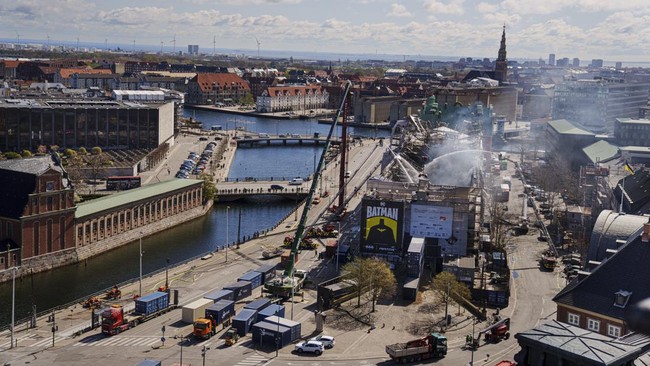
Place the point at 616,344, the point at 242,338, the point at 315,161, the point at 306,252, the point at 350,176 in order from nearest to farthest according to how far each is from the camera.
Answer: the point at 616,344 < the point at 242,338 < the point at 306,252 < the point at 350,176 < the point at 315,161

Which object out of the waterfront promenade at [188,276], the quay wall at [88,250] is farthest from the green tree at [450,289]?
the quay wall at [88,250]

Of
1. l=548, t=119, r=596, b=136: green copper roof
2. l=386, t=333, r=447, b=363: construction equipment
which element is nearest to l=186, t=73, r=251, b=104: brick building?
l=548, t=119, r=596, b=136: green copper roof

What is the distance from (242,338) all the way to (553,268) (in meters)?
15.2

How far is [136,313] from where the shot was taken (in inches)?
1018

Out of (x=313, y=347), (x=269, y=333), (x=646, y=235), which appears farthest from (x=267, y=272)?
(x=646, y=235)

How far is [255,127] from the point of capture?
318 feet

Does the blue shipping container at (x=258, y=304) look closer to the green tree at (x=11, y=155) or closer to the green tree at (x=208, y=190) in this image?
the green tree at (x=208, y=190)

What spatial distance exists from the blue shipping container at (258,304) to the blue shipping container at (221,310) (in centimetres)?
50

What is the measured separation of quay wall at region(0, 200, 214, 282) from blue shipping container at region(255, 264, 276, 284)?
8834mm

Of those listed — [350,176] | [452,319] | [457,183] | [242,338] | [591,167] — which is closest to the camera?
[242,338]

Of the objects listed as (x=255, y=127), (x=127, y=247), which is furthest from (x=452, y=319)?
(x=255, y=127)

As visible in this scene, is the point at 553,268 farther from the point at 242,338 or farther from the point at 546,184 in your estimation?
the point at 546,184

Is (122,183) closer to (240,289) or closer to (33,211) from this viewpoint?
(33,211)

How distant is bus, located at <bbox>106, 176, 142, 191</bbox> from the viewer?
159 feet
